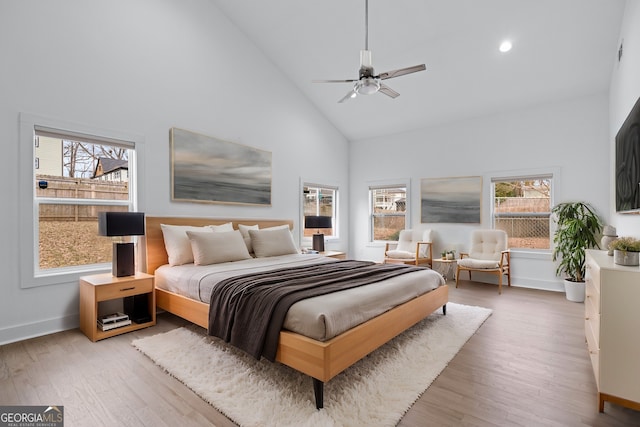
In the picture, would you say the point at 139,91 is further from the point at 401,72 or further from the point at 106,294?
the point at 401,72

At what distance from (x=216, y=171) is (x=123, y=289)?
6.53ft

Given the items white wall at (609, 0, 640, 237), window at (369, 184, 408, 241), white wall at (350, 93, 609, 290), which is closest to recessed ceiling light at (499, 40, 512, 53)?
white wall at (609, 0, 640, 237)

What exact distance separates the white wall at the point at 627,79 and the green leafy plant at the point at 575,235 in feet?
1.17

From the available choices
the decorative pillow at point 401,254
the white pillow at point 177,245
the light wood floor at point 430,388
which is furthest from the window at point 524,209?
the white pillow at point 177,245

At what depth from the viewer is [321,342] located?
1.97 m

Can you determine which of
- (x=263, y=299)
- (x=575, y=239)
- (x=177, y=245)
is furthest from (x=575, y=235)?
(x=177, y=245)

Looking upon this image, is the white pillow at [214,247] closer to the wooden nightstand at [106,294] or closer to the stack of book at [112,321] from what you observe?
the wooden nightstand at [106,294]

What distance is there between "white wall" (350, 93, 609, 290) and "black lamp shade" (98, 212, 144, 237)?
15.5 feet

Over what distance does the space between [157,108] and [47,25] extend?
1.16 m

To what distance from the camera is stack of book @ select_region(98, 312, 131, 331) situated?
3051 mm

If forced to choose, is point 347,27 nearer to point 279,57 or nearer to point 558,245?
point 279,57

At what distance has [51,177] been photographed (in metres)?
3.23

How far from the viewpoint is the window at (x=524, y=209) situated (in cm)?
520

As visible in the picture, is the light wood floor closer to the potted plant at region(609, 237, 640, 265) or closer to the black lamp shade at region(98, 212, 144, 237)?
the potted plant at region(609, 237, 640, 265)
